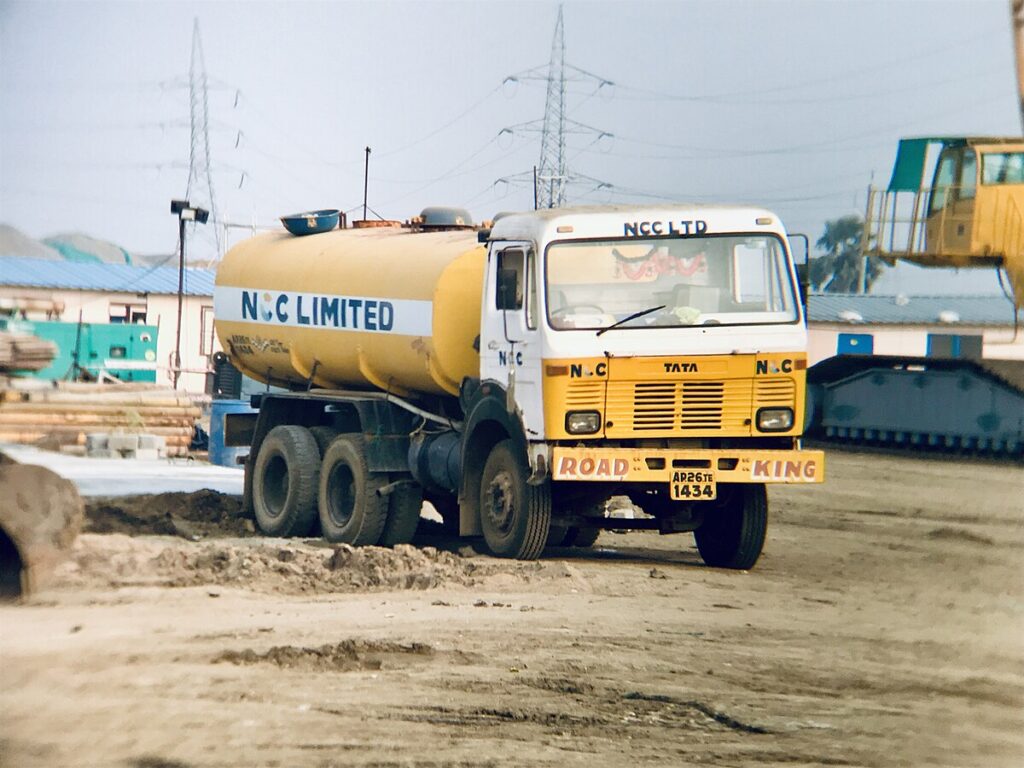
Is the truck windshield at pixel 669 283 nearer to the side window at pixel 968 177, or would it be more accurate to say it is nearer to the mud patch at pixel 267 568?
the mud patch at pixel 267 568

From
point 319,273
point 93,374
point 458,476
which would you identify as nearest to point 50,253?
point 458,476

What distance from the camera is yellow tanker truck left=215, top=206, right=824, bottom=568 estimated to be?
1284 cm

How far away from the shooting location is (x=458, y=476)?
47.2 feet

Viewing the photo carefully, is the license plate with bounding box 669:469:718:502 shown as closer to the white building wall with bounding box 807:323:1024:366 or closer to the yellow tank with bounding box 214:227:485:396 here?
the yellow tank with bounding box 214:227:485:396

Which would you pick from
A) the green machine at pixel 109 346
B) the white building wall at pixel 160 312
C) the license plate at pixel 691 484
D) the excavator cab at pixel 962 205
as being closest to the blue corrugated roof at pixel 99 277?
the white building wall at pixel 160 312

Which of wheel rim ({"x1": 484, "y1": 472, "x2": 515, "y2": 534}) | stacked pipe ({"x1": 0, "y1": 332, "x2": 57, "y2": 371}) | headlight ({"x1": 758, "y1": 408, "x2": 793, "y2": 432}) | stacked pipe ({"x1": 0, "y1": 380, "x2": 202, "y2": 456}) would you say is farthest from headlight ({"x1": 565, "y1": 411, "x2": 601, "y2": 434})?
stacked pipe ({"x1": 0, "y1": 380, "x2": 202, "y2": 456})

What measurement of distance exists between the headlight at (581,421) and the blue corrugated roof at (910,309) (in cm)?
4319

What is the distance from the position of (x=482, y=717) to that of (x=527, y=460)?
5355 millimetres

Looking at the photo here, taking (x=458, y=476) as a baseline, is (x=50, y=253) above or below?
above

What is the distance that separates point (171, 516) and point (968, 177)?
49.1ft

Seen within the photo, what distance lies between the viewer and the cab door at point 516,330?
13.0 meters

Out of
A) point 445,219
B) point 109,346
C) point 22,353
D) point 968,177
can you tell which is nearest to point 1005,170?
point 968,177

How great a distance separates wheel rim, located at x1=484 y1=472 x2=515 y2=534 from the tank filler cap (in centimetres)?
328

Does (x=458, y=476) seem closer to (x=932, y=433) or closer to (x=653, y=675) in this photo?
(x=653, y=675)
